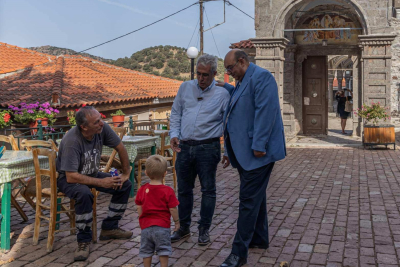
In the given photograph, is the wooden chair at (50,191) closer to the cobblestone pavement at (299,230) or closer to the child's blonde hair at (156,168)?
the cobblestone pavement at (299,230)

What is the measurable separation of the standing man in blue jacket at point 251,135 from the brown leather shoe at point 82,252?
131 cm

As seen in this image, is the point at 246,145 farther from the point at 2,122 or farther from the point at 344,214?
the point at 2,122

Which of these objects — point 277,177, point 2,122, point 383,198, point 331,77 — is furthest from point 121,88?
point 331,77

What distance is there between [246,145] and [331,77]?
3558cm

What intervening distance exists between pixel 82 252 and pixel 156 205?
1043 millimetres

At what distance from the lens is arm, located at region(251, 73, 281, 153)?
398 cm

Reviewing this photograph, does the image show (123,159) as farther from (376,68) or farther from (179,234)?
(376,68)

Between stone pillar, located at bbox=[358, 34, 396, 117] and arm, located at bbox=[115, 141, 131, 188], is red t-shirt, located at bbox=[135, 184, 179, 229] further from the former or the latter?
stone pillar, located at bbox=[358, 34, 396, 117]

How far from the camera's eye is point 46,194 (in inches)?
194

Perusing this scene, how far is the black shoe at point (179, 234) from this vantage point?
4.84m

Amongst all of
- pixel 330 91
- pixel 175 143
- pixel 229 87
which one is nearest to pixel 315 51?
pixel 229 87

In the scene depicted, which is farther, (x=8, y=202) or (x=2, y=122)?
(x=2, y=122)

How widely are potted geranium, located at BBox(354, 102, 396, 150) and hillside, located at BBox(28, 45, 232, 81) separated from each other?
37506 millimetres

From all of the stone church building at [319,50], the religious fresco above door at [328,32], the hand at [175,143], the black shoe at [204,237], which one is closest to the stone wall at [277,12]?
the stone church building at [319,50]
